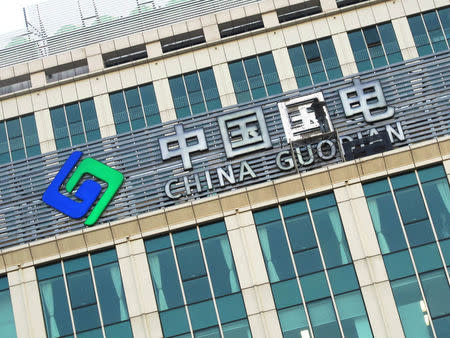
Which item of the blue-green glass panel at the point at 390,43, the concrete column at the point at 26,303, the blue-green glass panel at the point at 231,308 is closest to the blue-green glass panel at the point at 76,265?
the concrete column at the point at 26,303

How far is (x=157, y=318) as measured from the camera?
37938 millimetres

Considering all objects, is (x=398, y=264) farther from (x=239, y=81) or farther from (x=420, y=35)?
(x=420, y=35)

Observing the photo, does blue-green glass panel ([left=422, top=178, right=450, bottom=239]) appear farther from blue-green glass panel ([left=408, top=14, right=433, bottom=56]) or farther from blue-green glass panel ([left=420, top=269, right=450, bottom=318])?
blue-green glass panel ([left=408, top=14, right=433, bottom=56])

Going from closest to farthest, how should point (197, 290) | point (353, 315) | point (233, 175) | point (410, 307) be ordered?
point (410, 307) < point (353, 315) < point (197, 290) < point (233, 175)

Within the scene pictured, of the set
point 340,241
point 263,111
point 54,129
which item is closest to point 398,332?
point 340,241

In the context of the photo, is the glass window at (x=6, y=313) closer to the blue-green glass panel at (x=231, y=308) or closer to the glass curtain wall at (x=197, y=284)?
the glass curtain wall at (x=197, y=284)

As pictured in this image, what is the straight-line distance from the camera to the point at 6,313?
1543 inches

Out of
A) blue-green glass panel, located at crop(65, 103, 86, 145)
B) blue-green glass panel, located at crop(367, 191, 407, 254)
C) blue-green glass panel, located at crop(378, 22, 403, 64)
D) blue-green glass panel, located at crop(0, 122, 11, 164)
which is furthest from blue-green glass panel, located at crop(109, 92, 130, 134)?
blue-green glass panel, located at crop(378, 22, 403, 64)

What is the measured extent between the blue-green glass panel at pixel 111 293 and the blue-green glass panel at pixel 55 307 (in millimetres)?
1528

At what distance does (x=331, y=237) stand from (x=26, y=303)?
44.0 ft

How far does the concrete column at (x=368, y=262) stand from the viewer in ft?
122

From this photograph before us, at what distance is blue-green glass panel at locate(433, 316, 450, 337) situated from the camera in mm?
36678

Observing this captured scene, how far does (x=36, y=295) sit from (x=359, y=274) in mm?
13823

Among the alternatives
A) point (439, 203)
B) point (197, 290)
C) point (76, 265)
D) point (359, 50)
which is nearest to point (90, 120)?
point (76, 265)
